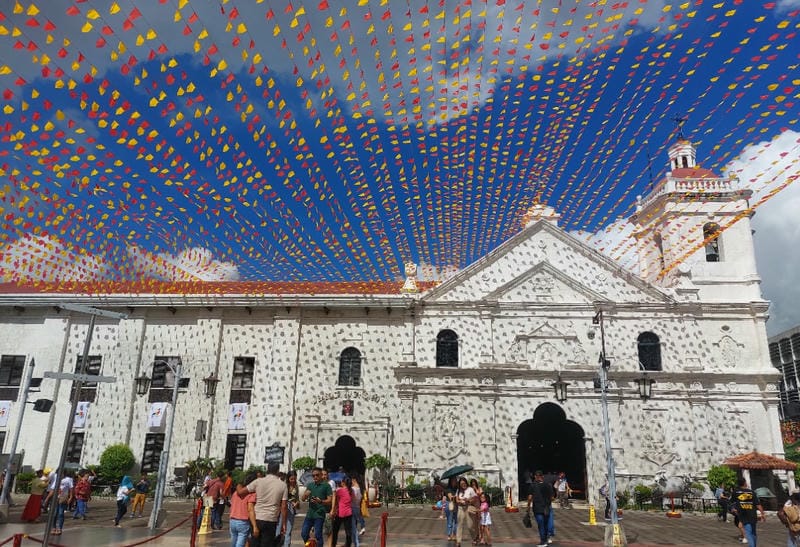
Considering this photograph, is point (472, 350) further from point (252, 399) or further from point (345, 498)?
point (345, 498)

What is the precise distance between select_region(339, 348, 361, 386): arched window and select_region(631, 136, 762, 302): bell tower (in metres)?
14.8

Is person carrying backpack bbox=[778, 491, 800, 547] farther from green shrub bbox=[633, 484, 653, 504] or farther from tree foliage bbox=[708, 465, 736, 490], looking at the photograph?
tree foliage bbox=[708, 465, 736, 490]

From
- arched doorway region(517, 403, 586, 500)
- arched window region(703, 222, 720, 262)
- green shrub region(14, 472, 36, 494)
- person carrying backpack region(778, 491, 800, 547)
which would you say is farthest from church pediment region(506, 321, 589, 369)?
green shrub region(14, 472, 36, 494)

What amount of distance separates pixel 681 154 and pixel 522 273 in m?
12.8

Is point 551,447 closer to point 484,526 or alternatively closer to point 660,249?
point 660,249

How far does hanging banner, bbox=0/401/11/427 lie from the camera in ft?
87.5

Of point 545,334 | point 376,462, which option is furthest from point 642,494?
point 376,462

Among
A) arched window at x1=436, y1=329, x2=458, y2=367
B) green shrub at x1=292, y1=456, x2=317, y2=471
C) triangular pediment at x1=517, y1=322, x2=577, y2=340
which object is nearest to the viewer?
green shrub at x1=292, y1=456, x2=317, y2=471

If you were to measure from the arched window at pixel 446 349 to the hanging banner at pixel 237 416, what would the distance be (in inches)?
366

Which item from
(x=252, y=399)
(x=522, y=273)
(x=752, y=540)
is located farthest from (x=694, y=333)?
(x=252, y=399)

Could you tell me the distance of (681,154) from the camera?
32406 mm

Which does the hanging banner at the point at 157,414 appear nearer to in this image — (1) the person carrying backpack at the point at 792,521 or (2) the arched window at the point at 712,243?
(1) the person carrying backpack at the point at 792,521

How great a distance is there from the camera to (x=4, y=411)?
26.9 m

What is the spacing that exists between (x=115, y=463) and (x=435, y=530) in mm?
16030
